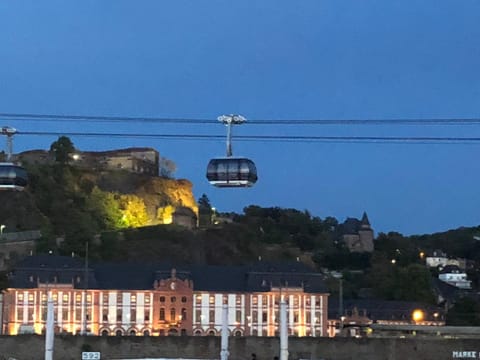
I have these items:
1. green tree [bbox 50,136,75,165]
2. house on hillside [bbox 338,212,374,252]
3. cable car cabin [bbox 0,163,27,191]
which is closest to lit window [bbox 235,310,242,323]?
green tree [bbox 50,136,75,165]

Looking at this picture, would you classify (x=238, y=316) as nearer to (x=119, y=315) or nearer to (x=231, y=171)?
(x=119, y=315)

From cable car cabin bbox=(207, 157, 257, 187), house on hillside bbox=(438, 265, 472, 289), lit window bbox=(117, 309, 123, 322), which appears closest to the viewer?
cable car cabin bbox=(207, 157, 257, 187)

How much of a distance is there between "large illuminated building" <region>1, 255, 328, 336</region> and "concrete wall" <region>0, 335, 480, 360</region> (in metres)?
26.4

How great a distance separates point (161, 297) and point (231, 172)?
61.4 metres

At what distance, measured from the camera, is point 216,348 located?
49219 millimetres

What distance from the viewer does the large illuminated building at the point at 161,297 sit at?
76.3 m

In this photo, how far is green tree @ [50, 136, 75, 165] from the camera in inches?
4589

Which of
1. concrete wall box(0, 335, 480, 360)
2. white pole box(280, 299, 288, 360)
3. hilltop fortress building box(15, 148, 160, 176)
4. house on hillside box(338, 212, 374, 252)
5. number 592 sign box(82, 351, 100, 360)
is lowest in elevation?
number 592 sign box(82, 351, 100, 360)

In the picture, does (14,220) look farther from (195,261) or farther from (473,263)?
(473,263)

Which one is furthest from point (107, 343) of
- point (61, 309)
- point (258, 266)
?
point (258, 266)

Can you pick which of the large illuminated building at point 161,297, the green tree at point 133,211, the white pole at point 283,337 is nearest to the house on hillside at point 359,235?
the green tree at point 133,211

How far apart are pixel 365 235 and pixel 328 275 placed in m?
29.9

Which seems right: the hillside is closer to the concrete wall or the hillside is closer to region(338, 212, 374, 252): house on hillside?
region(338, 212, 374, 252): house on hillside

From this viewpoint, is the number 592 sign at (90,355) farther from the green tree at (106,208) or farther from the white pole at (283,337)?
the green tree at (106,208)
